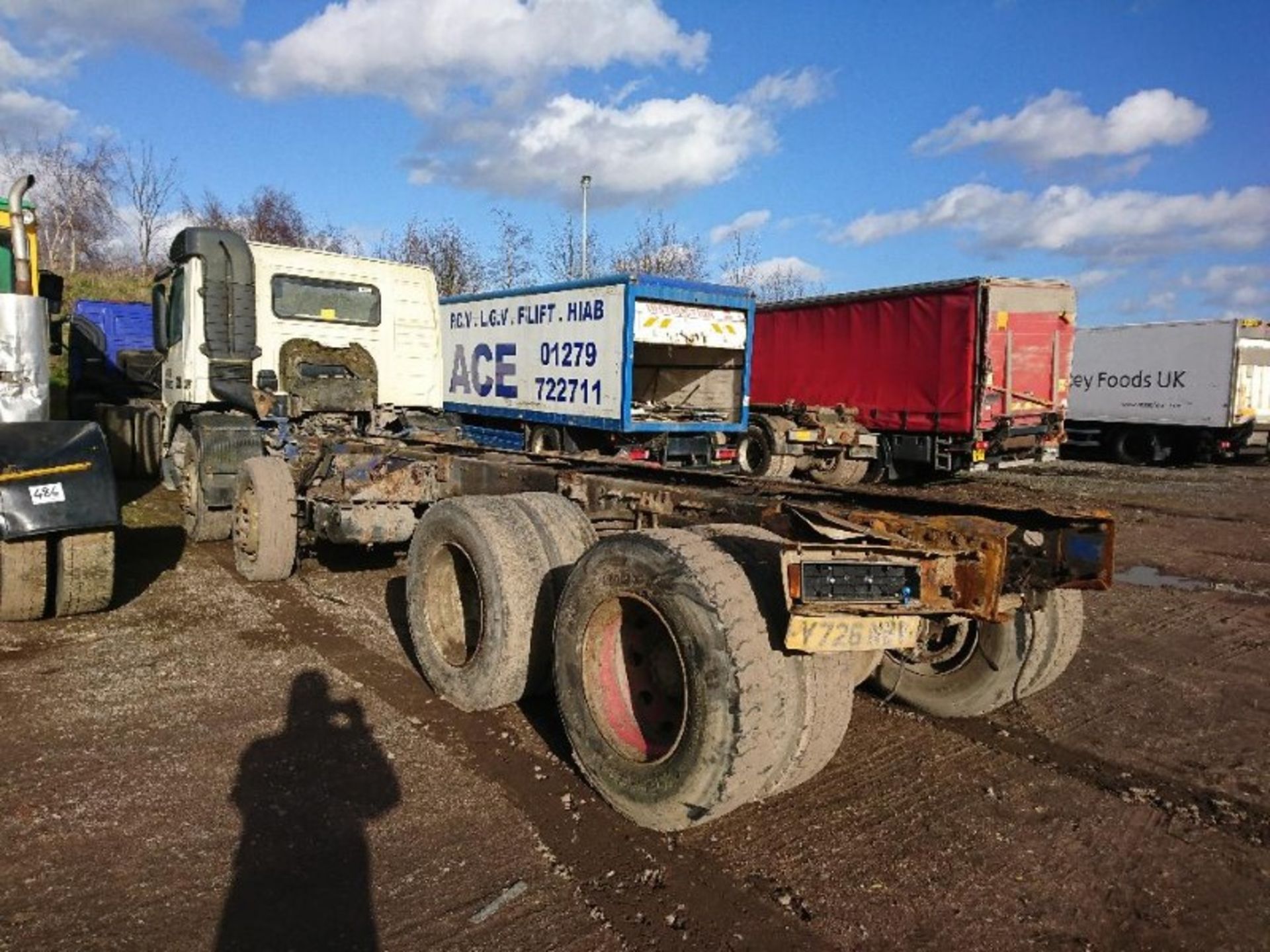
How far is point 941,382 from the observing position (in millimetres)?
14086

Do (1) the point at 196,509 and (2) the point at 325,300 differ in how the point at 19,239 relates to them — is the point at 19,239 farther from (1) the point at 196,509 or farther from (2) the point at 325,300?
(1) the point at 196,509

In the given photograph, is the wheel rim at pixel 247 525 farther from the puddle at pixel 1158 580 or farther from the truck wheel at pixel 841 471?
the truck wheel at pixel 841 471

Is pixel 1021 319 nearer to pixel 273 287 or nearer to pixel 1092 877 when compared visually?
pixel 273 287

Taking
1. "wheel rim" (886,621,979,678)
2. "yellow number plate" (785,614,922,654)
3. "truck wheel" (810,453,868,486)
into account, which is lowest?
"wheel rim" (886,621,979,678)

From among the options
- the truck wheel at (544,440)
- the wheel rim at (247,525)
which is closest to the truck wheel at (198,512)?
the wheel rim at (247,525)

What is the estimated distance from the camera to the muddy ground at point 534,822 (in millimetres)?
2732

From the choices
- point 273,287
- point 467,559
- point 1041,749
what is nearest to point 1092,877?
point 1041,749

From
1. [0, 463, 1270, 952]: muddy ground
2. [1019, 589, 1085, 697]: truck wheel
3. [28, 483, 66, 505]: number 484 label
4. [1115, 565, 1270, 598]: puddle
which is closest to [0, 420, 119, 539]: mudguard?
[28, 483, 66, 505]: number 484 label

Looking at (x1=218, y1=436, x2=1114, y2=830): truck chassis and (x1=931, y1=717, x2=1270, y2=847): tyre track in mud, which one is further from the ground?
(x1=218, y1=436, x2=1114, y2=830): truck chassis

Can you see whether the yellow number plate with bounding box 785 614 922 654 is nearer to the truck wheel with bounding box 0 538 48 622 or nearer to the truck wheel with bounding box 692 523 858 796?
the truck wheel with bounding box 692 523 858 796

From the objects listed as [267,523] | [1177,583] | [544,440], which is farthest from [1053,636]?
[544,440]

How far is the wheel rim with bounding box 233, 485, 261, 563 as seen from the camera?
264 inches

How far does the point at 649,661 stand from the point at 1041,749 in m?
2.08

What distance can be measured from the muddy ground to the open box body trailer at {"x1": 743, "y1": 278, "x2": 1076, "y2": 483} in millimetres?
8789
